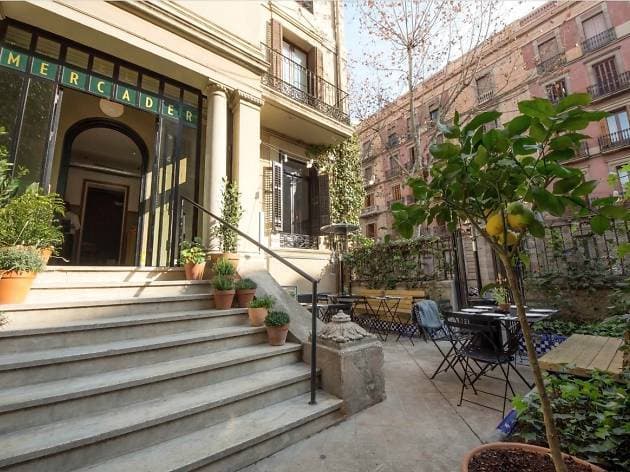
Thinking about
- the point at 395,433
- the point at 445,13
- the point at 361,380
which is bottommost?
the point at 395,433

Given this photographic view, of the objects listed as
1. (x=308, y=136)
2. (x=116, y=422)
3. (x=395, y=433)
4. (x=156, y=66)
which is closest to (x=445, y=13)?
(x=308, y=136)

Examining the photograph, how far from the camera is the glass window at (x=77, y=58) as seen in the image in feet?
14.3

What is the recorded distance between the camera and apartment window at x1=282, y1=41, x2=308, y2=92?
8086mm

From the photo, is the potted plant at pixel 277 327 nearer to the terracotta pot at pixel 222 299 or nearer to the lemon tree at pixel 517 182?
the terracotta pot at pixel 222 299

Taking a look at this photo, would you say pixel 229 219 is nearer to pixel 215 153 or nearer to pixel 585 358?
pixel 215 153

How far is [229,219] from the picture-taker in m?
4.87

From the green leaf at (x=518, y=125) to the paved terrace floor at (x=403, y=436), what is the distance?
2.04m

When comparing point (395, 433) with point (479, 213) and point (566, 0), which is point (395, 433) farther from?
point (566, 0)

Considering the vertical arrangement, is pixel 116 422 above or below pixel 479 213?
below

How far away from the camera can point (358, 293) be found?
24.7ft

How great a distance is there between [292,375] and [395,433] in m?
0.97

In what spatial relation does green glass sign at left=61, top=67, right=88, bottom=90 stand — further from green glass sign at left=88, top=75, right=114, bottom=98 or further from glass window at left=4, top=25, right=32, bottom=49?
glass window at left=4, top=25, right=32, bottom=49

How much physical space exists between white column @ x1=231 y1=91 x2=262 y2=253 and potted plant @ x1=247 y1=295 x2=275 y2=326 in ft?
6.14

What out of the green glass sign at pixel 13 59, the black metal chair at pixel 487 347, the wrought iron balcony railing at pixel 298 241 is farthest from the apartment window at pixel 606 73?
the green glass sign at pixel 13 59
